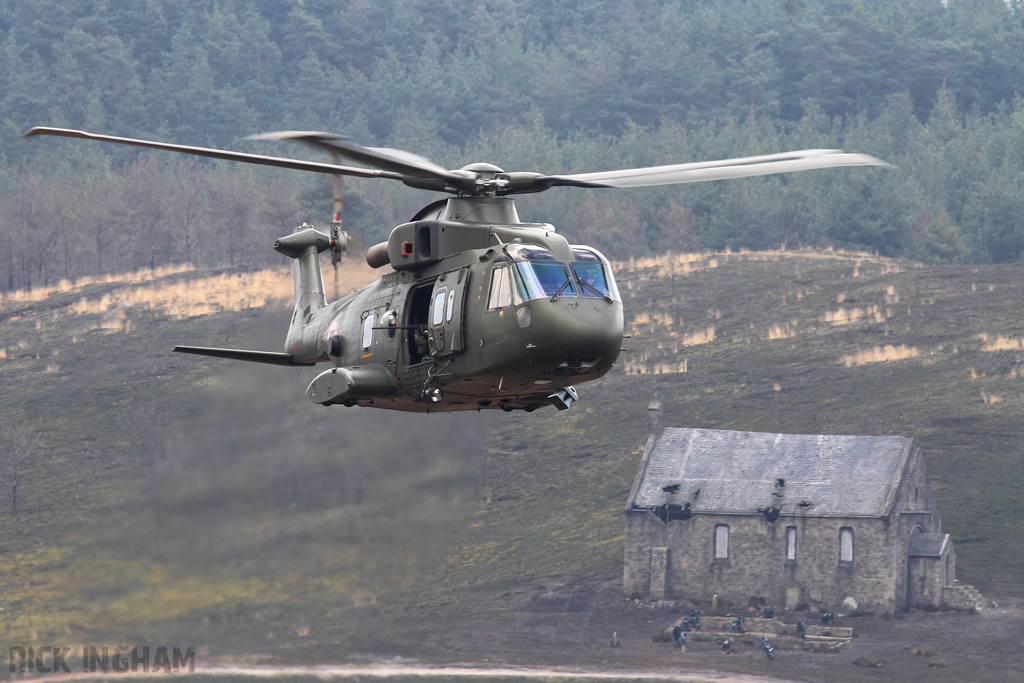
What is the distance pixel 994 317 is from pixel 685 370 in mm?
20732

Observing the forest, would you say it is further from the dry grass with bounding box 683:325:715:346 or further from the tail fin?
the tail fin

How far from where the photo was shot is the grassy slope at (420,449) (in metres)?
40.1

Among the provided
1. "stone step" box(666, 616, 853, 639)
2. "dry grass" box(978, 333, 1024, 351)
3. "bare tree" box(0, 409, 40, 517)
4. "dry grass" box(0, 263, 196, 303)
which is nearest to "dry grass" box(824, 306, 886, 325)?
"dry grass" box(978, 333, 1024, 351)

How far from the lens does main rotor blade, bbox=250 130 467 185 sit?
66.7 ft

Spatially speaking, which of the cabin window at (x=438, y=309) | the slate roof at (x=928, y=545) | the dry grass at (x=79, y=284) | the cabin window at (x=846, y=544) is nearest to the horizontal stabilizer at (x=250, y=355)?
the cabin window at (x=438, y=309)

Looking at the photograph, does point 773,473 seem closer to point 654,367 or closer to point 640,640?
point 640,640

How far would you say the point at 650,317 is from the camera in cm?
10169

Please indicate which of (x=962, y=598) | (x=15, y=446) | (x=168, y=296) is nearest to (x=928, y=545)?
(x=962, y=598)

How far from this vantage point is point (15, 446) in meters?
82.6

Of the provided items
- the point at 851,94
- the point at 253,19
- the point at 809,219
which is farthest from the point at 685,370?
the point at 253,19

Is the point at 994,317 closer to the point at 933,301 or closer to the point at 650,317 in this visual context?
the point at 933,301

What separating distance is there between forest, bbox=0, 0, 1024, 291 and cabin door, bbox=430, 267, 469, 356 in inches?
3102

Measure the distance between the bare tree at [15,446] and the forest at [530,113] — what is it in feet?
85.4

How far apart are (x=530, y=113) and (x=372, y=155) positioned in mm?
126051
